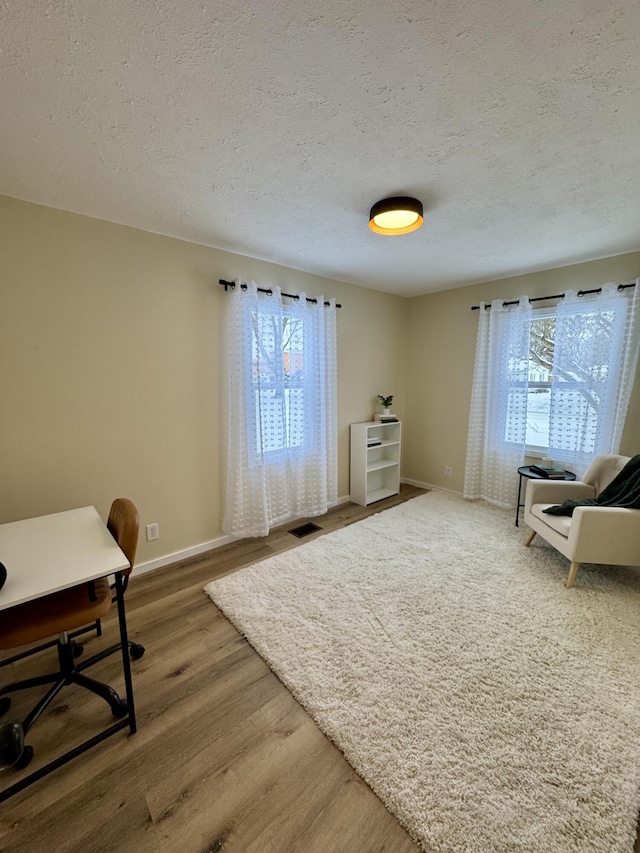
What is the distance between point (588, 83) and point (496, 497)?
3.39 m

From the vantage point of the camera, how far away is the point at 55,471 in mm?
2090

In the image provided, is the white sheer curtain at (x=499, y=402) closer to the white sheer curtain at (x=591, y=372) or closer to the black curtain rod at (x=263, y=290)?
the white sheer curtain at (x=591, y=372)

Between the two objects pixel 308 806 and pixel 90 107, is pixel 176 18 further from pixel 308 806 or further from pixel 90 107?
pixel 308 806

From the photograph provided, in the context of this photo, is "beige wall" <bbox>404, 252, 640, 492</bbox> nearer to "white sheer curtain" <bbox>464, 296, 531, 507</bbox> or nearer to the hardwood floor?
"white sheer curtain" <bbox>464, 296, 531, 507</bbox>

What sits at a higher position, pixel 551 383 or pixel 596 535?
pixel 551 383

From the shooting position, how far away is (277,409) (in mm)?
3057

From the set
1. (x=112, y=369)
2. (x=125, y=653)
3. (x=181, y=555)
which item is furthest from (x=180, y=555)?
(x=112, y=369)

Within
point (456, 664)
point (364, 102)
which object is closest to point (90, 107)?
point (364, 102)

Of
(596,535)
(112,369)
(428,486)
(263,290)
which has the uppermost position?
(263,290)

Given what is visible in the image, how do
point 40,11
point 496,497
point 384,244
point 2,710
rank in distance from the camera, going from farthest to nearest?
point 496,497 → point 384,244 → point 2,710 → point 40,11

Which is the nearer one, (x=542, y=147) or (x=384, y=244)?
(x=542, y=147)

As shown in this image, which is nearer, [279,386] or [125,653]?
[125,653]

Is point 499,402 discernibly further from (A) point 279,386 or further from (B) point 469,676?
(B) point 469,676

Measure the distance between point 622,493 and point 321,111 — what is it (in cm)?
294
